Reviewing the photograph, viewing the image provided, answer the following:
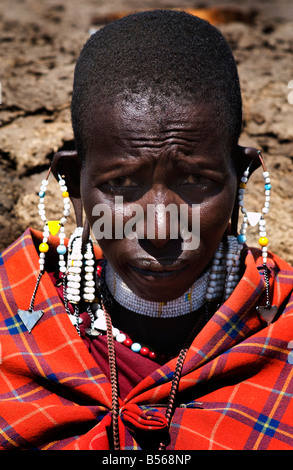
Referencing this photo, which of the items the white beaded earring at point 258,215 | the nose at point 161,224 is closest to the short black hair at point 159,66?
the white beaded earring at point 258,215

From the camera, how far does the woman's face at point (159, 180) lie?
1.77 meters

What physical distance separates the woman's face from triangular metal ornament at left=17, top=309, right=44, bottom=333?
0.46 metres

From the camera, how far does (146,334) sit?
2.26m

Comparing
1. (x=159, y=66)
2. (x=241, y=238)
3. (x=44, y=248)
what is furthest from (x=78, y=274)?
(x=159, y=66)

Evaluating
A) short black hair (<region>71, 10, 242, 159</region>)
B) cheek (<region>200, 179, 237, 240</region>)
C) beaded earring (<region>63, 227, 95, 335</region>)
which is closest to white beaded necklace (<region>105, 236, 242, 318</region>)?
beaded earring (<region>63, 227, 95, 335</region>)

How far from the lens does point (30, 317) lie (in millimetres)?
2201

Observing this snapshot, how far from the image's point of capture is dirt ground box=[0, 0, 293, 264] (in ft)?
11.0

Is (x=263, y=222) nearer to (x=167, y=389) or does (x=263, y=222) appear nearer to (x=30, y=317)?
(x=167, y=389)

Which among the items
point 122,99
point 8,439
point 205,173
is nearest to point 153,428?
point 8,439

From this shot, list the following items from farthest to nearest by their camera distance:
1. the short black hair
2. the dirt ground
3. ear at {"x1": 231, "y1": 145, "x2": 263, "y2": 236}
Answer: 1. the dirt ground
2. ear at {"x1": 231, "y1": 145, "x2": 263, "y2": 236}
3. the short black hair

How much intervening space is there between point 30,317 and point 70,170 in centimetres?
66

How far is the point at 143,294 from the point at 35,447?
74 centimetres

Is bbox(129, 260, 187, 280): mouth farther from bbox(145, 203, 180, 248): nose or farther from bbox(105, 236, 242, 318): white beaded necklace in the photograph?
bbox(105, 236, 242, 318): white beaded necklace

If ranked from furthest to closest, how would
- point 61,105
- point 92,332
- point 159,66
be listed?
point 61,105 < point 92,332 < point 159,66
